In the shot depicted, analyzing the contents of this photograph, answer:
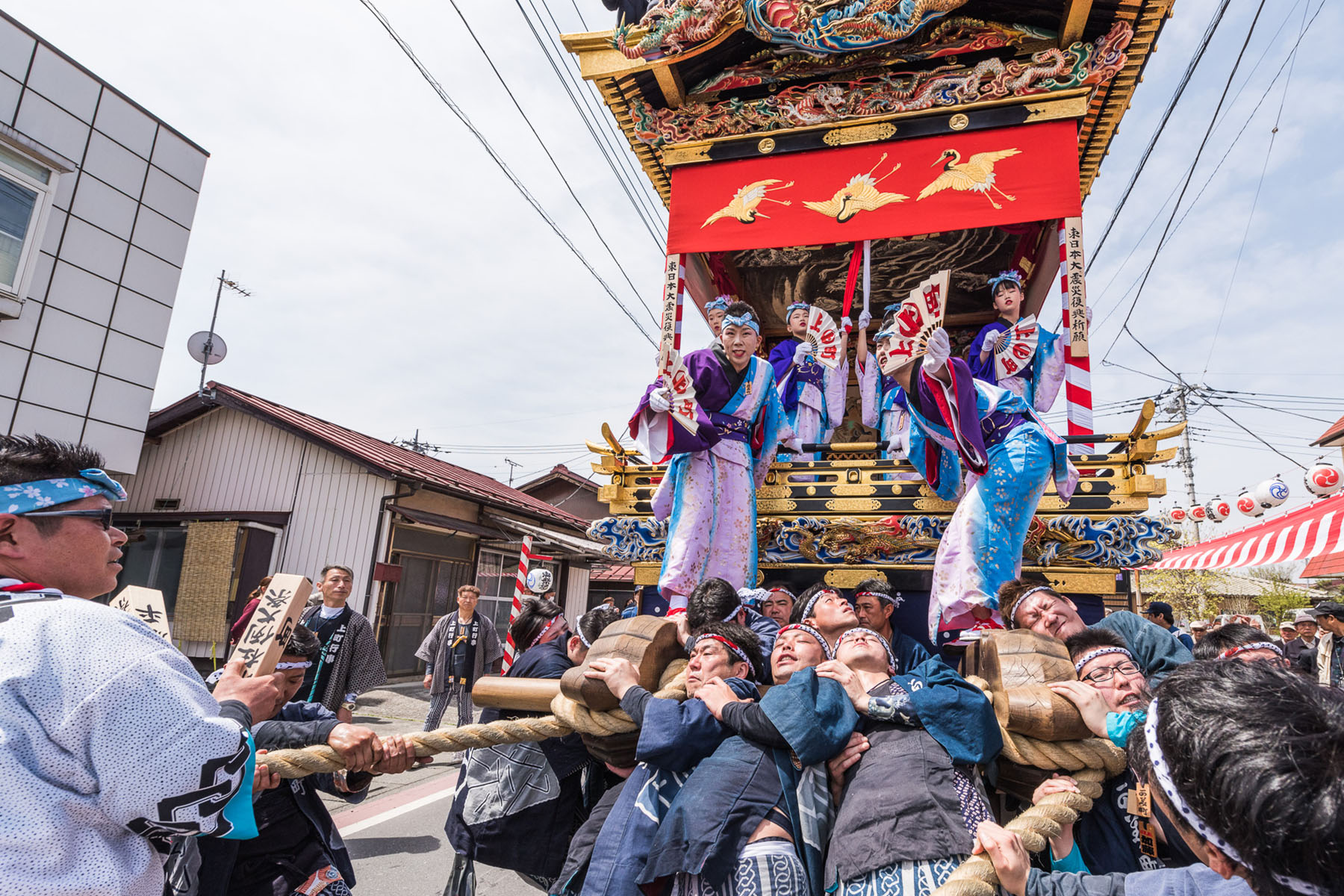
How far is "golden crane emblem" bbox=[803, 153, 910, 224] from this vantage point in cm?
516

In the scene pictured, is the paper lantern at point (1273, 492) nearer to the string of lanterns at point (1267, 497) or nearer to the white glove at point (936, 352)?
the string of lanterns at point (1267, 497)

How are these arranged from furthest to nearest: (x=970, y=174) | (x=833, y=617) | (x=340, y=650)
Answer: (x=970, y=174), (x=340, y=650), (x=833, y=617)

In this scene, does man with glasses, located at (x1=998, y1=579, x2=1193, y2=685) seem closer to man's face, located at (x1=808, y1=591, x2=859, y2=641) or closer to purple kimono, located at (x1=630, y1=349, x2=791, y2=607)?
man's face, located at (x1=808, y1=591, x2=859, y2=641)

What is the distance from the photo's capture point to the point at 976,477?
10.5 ft

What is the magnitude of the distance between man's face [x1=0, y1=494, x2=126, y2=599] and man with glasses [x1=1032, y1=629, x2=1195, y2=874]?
6.98ft

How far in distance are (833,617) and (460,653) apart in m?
5.09

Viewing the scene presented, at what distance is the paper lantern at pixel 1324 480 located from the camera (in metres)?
10.4

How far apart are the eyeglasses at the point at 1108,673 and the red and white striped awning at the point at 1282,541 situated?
6.60m

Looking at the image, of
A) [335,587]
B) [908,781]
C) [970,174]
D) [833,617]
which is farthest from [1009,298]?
[335,587]

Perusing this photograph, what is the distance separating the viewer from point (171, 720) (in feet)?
3.74

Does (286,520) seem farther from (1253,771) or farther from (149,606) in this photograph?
(1253,771)

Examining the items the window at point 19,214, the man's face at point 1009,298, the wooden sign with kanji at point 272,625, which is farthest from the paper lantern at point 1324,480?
the window at point 19,214

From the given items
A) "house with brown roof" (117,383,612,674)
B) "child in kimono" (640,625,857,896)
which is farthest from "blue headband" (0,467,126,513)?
"house with brown roof" (117,383,612,674)

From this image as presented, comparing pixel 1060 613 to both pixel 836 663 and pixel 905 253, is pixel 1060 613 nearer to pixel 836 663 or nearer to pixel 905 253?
pixel 836 663
